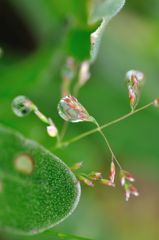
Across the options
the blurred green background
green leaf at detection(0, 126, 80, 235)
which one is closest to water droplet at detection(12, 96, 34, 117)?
green leaf at detection(0, 126, 80, 235)

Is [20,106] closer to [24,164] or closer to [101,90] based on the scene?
[24,164]

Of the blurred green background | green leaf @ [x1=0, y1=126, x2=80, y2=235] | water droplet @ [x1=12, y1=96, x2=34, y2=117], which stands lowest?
the blurred green background

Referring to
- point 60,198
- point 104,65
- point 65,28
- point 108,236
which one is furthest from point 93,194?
point 60,198

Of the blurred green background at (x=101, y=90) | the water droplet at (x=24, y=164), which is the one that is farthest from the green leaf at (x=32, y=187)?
the blurred green background at (x=101, y=90)

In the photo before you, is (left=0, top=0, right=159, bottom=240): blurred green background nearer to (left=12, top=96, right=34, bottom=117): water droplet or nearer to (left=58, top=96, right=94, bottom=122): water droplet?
(left=12, top=96, right=34, bottom=117): water droplet

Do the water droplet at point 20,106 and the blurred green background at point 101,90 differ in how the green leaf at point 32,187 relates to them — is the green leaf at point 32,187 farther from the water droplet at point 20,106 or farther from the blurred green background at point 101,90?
the blurred green background at point 101,90

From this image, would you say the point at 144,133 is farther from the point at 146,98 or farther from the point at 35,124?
the point at 35,124
